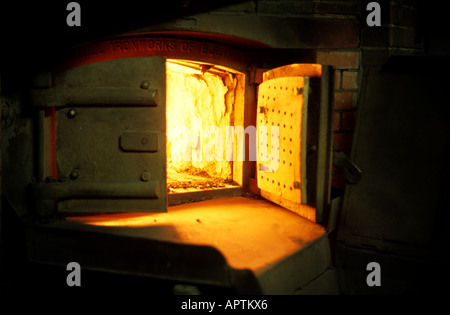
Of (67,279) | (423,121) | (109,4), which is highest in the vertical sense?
(109,4)

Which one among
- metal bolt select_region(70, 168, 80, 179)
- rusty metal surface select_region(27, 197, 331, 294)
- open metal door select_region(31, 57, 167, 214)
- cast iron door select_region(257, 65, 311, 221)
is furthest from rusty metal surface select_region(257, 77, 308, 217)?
metal bolt select_region(70, 168, 80, 179)

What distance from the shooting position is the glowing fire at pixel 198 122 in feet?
12.2

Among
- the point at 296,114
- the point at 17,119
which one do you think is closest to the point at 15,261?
the point at 17,119

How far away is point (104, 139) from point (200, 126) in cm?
198

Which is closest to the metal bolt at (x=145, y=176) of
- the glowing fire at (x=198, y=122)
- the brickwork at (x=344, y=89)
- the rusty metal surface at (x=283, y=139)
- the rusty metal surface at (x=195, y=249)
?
the rusty metal surface at (x=195, y=249)

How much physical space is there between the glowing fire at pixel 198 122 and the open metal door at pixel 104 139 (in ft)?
2.56

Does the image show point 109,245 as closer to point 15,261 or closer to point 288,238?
point 15,261

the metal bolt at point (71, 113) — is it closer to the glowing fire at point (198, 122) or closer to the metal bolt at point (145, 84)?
the metal bolt at point (145, 84)

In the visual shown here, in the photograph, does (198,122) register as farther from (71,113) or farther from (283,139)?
(71,113)

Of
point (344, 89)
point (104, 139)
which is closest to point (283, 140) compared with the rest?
point (344, 89)

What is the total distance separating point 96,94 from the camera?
2646 mm

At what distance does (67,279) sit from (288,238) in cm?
155

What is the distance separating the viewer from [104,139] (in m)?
2.72

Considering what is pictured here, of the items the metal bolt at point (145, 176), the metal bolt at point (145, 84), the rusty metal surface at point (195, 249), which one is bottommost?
the rusty metal surface at point (195, 249)
